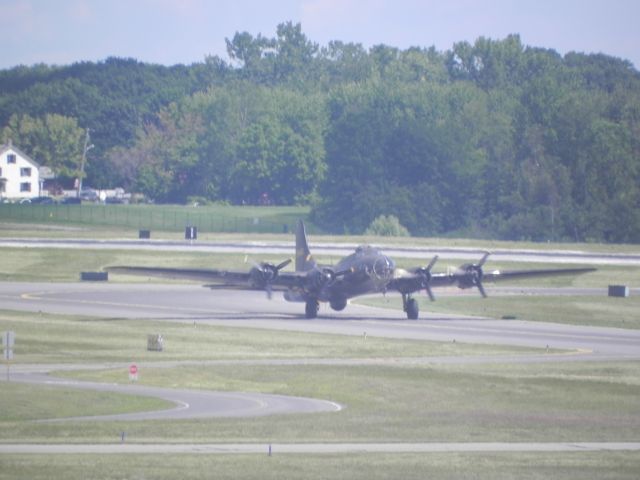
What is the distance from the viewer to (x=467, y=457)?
29219mm

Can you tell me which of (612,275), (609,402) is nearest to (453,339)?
(609,402)

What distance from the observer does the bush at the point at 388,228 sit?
136 metres

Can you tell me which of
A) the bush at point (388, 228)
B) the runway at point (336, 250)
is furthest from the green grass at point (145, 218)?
the runway at point (336, 250)

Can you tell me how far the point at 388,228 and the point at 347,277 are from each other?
75.4m

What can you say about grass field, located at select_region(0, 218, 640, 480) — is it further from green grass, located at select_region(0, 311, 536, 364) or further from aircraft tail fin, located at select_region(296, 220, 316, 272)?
aircraft tail fin, located at select_region(296, 220, 316, 272)

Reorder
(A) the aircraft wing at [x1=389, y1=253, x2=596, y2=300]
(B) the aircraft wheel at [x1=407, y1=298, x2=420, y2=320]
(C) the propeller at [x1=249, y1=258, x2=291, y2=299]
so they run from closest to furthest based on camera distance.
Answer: (C) the propeller at [x1=249, y1=258, x2=291, y2=299], (A) the aircraft wing at [x1=389, y1=253, x2=596, y2=300], (B) the aircraft wheel at [x1=407, y1=298, x2=420, y2=320]

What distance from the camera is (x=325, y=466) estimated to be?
1089 inches

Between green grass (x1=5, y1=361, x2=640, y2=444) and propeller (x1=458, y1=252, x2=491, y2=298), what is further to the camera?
propeller (x1=458, y1=252, x2=491, y2=298)

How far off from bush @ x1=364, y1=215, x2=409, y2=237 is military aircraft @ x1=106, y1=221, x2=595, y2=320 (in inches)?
2815

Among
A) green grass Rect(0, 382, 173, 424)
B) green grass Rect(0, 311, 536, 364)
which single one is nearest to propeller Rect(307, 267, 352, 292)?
green grass Rect(0, 311, 536, 364)

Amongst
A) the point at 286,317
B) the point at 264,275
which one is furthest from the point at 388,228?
the point at 264,275

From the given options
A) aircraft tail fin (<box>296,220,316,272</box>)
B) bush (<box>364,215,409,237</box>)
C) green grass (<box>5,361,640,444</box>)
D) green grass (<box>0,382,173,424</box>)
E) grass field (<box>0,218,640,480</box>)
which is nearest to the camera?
grass field (<box>0,218,640,480</box>)

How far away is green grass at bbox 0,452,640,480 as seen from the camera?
86.8ft

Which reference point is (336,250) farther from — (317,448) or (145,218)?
(317,448)
